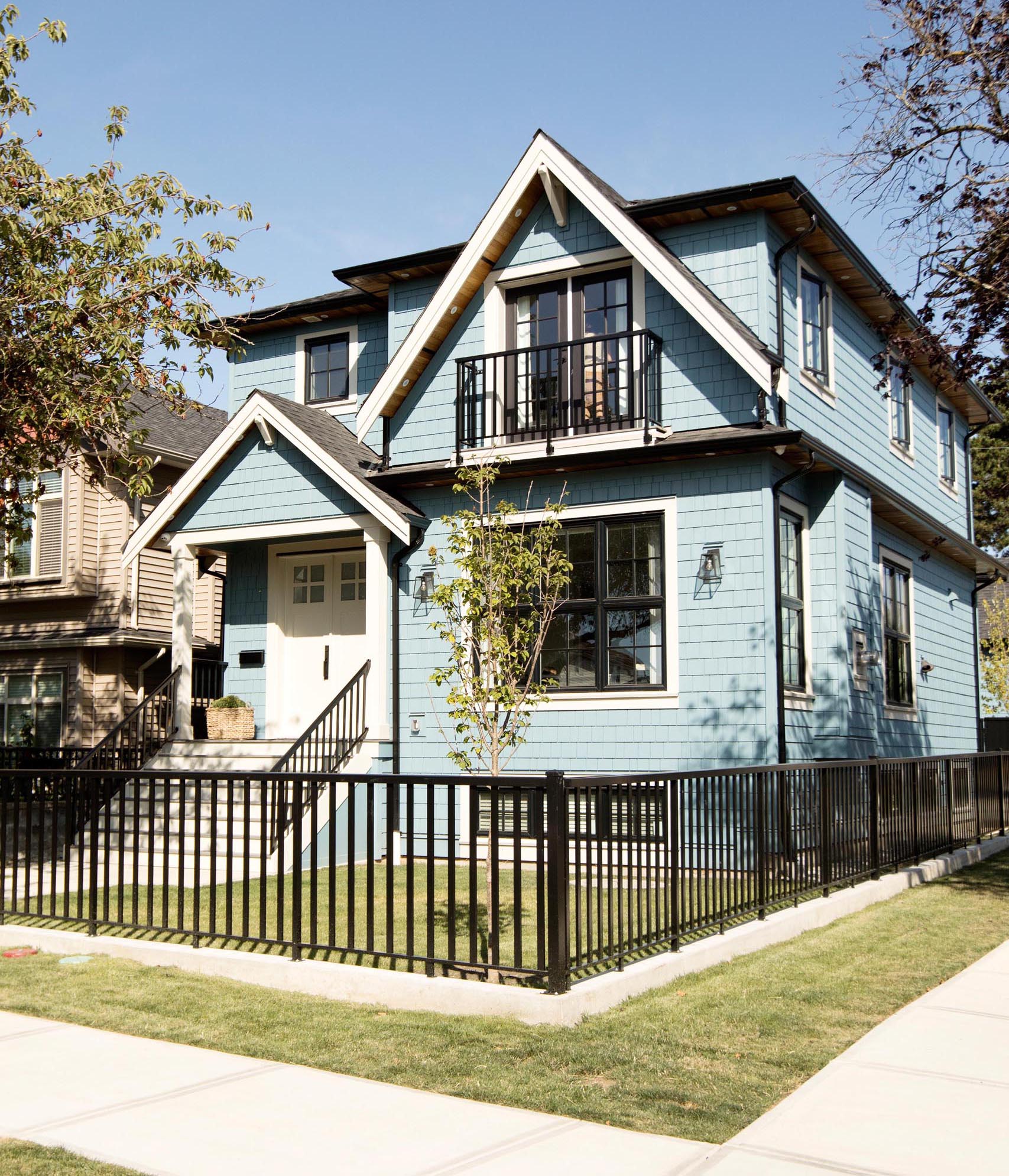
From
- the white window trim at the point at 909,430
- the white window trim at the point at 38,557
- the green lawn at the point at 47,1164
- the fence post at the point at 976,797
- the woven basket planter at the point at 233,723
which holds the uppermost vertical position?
the white window trim at the point at 909,430

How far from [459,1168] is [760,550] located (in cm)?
974

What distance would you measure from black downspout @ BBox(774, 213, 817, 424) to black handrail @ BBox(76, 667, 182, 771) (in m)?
8.86

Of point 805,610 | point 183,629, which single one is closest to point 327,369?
point 183,629

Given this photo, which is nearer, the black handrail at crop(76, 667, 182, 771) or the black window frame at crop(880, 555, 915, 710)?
the black handrail at crop(76, 667, 182, 771)

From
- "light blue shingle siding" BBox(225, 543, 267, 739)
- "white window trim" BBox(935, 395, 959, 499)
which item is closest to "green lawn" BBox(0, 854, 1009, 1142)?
"light blue shingle siding" BBox(225, 543, 267, 739)

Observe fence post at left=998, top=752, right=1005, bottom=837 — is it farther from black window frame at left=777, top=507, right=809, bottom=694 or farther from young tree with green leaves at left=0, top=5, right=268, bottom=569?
young tree with green leaves at left=0, top=5, right=268, bottom=569

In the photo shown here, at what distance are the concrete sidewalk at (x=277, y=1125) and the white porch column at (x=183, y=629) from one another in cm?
1053

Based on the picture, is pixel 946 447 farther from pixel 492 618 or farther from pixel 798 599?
pixel 492 618

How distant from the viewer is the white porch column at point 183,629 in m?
16.1

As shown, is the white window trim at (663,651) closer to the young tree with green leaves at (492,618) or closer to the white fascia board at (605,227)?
the white fascia board at (605,227)

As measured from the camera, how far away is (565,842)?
663 cm

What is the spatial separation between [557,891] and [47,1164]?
3.03 metres

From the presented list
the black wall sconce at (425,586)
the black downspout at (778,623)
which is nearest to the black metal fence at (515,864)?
the black downspout at (778,623)

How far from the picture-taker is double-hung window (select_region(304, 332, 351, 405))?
17781 millimetres
